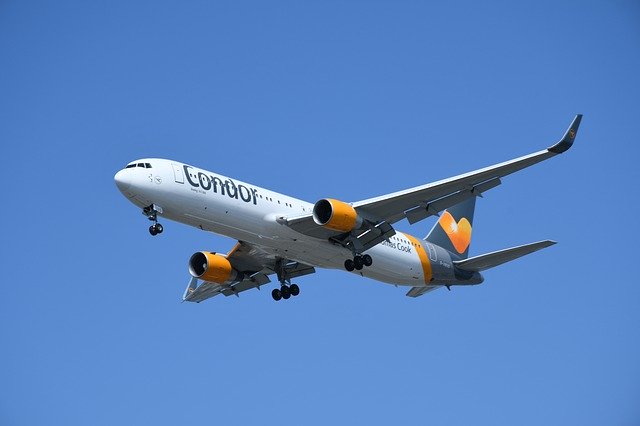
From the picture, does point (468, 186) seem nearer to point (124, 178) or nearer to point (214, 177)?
point (214, 177)

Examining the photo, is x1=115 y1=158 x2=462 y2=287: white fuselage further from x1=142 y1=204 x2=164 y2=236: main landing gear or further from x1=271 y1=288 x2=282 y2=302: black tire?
x1=271 y1=288 x2=282 y2=302: black tire

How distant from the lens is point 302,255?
43.3 meters

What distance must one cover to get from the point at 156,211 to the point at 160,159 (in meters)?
2.26

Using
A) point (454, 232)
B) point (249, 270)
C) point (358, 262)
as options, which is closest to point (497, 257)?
point (454, 232)

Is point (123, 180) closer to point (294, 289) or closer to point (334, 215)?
point (334, 215)

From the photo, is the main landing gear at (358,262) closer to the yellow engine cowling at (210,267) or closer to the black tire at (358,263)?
the black tire at (358,263)

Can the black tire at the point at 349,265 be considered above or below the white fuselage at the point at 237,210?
below

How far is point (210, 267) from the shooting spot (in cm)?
4638

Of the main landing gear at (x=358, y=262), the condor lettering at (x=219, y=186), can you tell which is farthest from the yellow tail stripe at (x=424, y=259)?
the condor lettering at (x=219, y=186)

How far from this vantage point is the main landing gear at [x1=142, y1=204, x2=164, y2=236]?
38812 millimetres

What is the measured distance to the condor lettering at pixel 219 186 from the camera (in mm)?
39406

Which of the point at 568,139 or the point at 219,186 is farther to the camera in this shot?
the point at 219,186

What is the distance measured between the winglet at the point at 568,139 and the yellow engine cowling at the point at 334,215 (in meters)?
8.75

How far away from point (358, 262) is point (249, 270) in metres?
Result: 7.13
